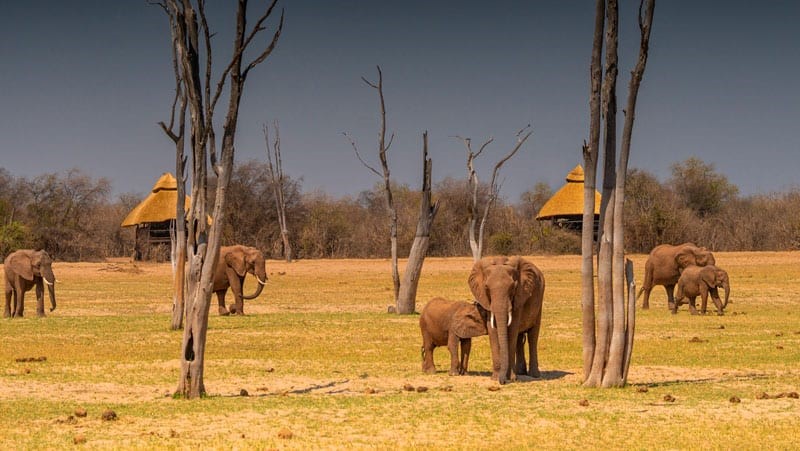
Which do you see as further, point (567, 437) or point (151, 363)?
point (151, 363)

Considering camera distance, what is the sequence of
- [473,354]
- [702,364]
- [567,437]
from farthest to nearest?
[473,354] → [702,364] → [567,437]

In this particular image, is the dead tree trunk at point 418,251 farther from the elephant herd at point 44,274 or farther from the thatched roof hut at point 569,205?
the thatched roof hut at point 569,205

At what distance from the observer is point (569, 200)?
71.4 meters

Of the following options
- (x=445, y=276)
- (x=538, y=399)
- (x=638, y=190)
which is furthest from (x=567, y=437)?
(x=638, y=190)

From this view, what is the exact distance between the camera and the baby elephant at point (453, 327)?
16.1 m

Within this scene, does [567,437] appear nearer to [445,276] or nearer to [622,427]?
[622,427]

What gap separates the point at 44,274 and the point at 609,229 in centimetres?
1778

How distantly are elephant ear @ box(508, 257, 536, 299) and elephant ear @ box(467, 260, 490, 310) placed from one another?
0.44m

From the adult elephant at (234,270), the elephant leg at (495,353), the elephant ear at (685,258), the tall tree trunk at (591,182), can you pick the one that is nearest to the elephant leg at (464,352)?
the elephant leg at (495,353)

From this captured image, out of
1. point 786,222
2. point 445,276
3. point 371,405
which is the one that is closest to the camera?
point 371,405

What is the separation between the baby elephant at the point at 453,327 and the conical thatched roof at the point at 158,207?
51944 millimetres

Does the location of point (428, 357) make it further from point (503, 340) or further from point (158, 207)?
point (158, 207)

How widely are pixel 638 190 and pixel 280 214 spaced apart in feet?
80.0

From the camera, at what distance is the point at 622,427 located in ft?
39.1
